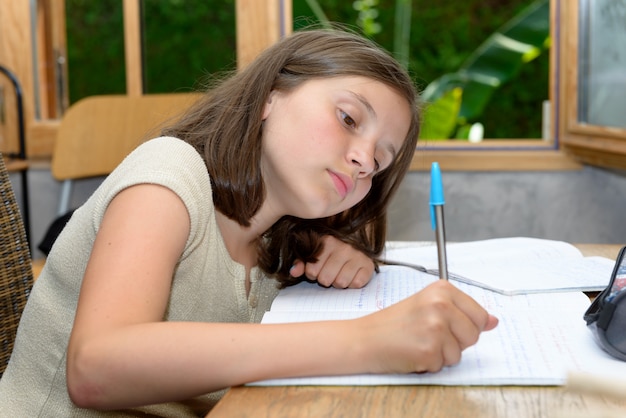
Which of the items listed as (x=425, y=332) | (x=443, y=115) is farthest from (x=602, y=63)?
(x=425, y=332)

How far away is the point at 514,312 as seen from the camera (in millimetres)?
869

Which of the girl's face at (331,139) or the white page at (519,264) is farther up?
the girl's face at (331,139)

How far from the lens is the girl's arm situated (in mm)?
662

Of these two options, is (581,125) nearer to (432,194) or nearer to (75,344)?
(432,194)

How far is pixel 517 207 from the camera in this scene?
242cm

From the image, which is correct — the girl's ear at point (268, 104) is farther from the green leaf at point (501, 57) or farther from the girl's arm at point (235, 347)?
the green leaf at point (501, 57)

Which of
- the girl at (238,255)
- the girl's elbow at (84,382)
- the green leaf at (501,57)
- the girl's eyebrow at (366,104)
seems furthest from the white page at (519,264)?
the green leaf at (501,57)

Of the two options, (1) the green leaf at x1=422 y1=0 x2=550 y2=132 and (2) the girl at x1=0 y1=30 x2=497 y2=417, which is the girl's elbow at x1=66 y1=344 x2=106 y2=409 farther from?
(1) the green leaf at x1=422 y1=0 x2=550 y2=132

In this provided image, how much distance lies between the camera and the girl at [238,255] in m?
0.67

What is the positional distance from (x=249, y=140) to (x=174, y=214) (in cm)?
26

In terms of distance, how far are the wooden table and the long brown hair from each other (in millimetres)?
442

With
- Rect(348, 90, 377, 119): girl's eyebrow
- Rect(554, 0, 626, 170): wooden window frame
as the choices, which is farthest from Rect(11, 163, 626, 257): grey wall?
Rect(348, 90, 377, 119): girl's eyebrow

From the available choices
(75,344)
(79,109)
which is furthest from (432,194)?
(79,109)

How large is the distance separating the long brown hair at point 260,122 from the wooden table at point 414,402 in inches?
17.4
